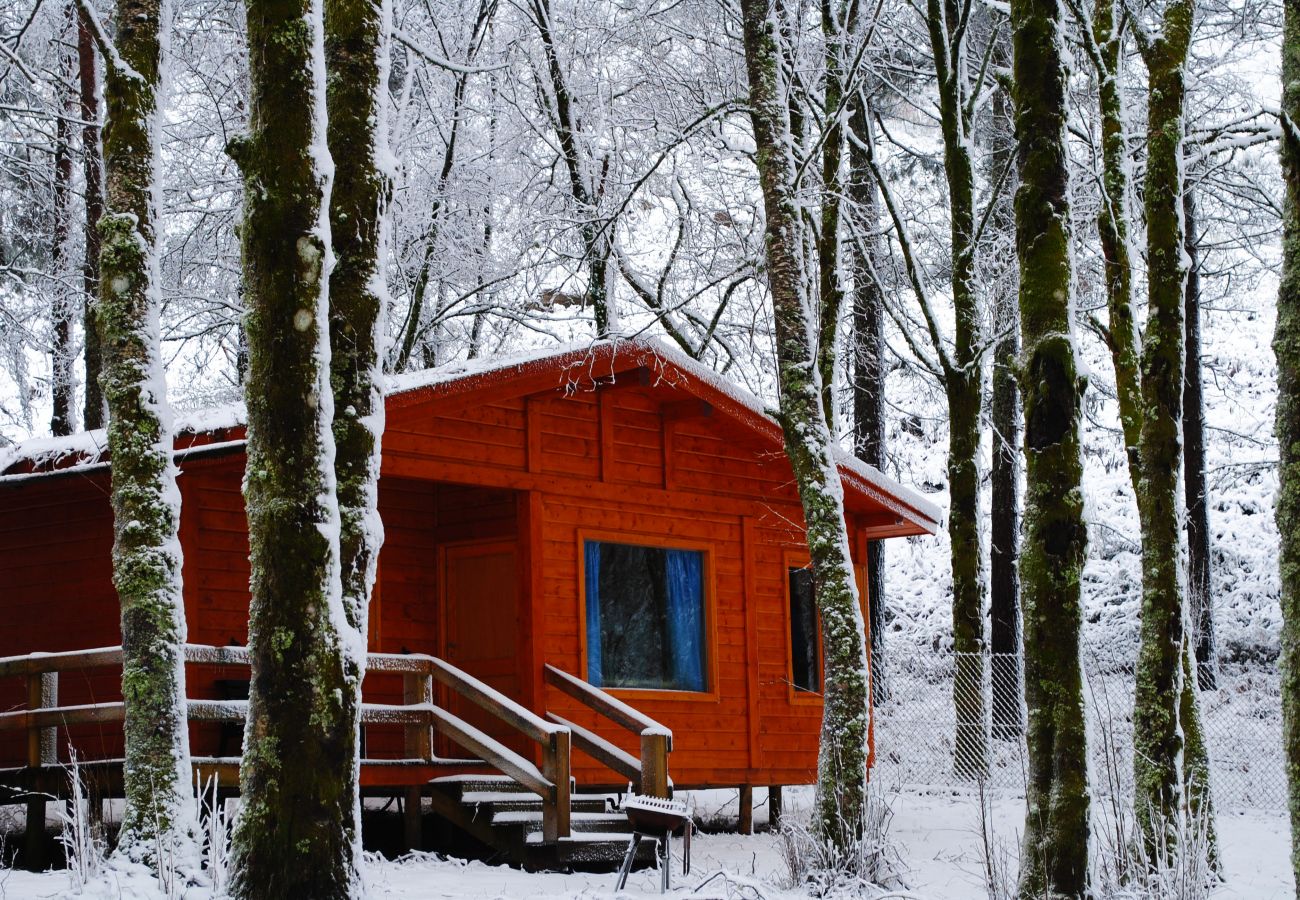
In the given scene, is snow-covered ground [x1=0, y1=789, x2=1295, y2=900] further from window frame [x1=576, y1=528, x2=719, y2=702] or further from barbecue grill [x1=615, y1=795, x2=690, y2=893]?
window frame [x1=576, y1=528, x2=719, y2=702]

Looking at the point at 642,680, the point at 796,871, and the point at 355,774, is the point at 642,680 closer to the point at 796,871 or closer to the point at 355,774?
the point at 796,871

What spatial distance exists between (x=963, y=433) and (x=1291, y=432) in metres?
11.2

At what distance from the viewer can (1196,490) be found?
908 inches

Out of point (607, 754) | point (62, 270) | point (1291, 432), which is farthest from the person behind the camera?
point (62, 270)

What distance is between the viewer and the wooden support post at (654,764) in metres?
10.7

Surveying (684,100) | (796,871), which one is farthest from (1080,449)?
Result: (684,100)

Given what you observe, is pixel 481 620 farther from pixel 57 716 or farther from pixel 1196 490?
pixel 1196 490

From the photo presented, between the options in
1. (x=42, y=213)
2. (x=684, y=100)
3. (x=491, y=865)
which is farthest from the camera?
(x=42, y=213)

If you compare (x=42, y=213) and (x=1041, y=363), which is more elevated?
(x=42, y=213)

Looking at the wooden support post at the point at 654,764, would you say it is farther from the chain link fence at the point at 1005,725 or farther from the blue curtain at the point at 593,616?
the chain link fence at the point at 1005,725

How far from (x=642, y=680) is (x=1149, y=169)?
6.40 m

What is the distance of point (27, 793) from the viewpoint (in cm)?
966

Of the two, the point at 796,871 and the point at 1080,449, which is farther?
the point at 796,871

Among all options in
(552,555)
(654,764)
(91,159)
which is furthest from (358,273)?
(91,159)
